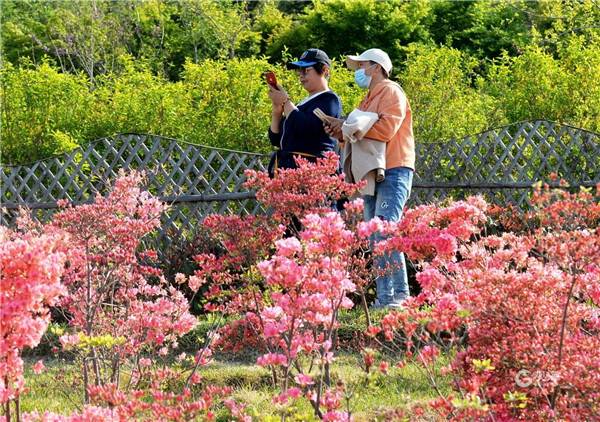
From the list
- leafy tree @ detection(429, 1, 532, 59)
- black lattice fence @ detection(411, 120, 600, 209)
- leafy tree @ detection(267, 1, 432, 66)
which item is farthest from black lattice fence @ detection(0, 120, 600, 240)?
leafy tree @ detection(429, 1, 532, 59)

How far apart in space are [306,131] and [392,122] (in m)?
0.53

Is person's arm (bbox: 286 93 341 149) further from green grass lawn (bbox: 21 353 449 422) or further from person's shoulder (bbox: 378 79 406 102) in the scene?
green grass lawn (bbox: 21 353 449 422)

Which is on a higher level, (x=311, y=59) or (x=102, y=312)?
(x=311, y=59)

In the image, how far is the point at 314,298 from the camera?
109 inches

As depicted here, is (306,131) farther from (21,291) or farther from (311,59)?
(21,291)

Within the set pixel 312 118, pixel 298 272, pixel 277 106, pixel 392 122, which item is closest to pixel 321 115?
pixel 312 118

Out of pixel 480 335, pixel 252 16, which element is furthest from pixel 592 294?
pixel 252 16

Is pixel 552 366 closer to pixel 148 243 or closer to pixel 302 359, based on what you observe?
pixel 302 359

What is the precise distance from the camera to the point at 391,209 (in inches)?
199

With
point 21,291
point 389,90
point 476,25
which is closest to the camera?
point 21,291

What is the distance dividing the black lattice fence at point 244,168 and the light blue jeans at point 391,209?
1.86 meters

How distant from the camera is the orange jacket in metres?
4.99

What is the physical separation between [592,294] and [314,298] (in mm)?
1102

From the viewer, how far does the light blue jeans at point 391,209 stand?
5.07m
